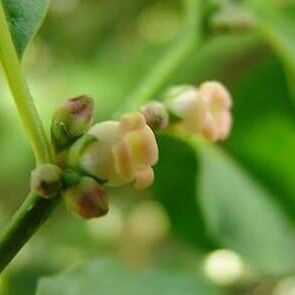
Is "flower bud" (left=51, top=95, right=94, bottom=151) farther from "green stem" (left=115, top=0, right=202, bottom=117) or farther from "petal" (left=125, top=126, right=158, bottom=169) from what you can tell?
"green stem" (left=115, top=0, right=202, bottom=117)

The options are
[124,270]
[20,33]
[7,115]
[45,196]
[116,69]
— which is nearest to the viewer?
[45,196]

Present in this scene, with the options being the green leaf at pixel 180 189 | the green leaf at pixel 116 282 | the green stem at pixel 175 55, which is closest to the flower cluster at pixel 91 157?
the green leaf at pixel 116 282

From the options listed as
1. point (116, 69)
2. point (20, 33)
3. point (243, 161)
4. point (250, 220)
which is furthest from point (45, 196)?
point (116, 69)

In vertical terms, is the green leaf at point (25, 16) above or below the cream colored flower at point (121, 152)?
above

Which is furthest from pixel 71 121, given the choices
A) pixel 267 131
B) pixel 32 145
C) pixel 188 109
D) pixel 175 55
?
pixel 267 131

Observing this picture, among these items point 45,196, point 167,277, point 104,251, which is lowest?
point 104,251

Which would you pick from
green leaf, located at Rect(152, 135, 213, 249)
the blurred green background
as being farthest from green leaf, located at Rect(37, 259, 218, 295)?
green leaf, located at Rect(152, 135, 213, 249)

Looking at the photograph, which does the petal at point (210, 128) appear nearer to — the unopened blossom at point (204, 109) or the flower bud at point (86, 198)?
the unopened blossom at point (204, 109)

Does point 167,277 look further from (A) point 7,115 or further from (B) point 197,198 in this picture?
(A) point 7,115

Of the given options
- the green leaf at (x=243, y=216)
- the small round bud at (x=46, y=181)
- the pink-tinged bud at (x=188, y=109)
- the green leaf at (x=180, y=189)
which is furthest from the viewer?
the green leaf at (x=180, y=189)
